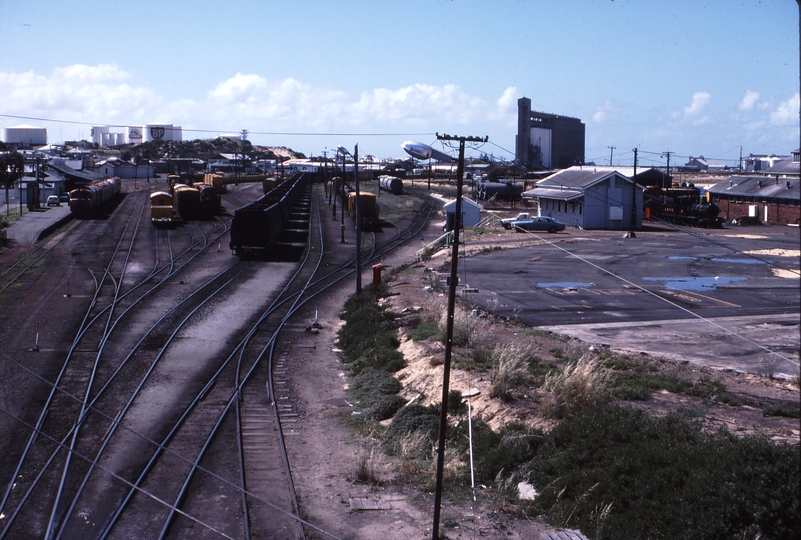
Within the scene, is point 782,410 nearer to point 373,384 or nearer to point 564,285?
point 373,384

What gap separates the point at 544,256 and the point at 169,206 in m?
28.8

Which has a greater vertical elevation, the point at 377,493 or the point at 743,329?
the point at 743,329

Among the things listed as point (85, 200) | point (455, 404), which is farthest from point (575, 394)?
point (85, 200)

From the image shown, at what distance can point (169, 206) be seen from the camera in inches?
2089

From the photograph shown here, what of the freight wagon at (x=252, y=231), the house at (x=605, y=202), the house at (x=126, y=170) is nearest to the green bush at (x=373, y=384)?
the freight wagon at (x=252, y=231)

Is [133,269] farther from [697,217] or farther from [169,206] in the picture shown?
[697,217]

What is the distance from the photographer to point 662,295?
88.9 ft

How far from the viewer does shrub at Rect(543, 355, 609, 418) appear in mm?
13992

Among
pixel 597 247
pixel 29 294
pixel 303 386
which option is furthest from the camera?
pixel 597 247

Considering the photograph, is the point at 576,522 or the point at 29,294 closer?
the point at 576,522

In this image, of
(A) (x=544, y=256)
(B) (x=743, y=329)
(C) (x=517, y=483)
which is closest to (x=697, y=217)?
(A) (x=544, y=256)

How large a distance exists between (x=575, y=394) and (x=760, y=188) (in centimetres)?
5988

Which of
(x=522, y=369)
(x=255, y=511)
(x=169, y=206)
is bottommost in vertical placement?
(x=255, y=511)

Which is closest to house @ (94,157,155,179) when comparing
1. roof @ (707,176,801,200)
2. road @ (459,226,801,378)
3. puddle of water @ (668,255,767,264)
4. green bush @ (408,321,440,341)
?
roof @ (707,176,801,200)
